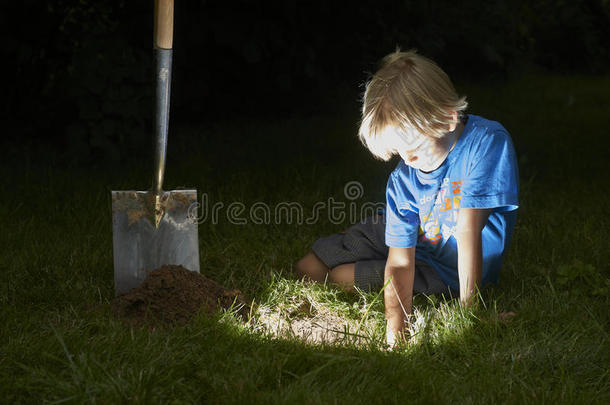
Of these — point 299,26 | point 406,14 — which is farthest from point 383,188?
point 406,14

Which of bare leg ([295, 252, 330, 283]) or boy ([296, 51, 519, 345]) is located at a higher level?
boy ([296, 51, 519, 345])

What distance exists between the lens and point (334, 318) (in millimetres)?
2264

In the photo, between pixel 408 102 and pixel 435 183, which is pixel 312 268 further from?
pixel 408 102

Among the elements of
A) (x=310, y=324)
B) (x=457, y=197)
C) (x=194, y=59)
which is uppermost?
(x=194, y=59)

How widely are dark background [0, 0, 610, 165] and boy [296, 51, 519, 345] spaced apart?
203 cm

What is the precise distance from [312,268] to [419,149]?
78 cm

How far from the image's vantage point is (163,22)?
2.06 metres

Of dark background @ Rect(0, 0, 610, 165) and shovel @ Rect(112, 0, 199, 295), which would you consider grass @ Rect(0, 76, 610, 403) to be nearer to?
shovel @ Rect(112, 0, 199, 295)

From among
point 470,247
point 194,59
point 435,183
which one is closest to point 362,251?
point 435,183

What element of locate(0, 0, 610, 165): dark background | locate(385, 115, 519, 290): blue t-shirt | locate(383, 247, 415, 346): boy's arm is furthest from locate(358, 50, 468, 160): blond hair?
locate(0, 0, 610, 165): dark background

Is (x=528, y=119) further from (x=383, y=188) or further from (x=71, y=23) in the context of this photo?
(x=71, y=23)

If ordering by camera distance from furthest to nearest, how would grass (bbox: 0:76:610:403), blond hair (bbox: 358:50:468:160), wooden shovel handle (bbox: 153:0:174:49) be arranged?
wooden shovel handle (bbox: 153:0:174:49) → blond hair (bbox: 358:50:468:160) → grass (bbox: 0:76:610:403)

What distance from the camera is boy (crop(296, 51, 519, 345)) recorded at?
6.41 feet

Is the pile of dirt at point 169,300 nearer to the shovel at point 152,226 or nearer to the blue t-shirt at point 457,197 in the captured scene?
the shovel at point 152,226
